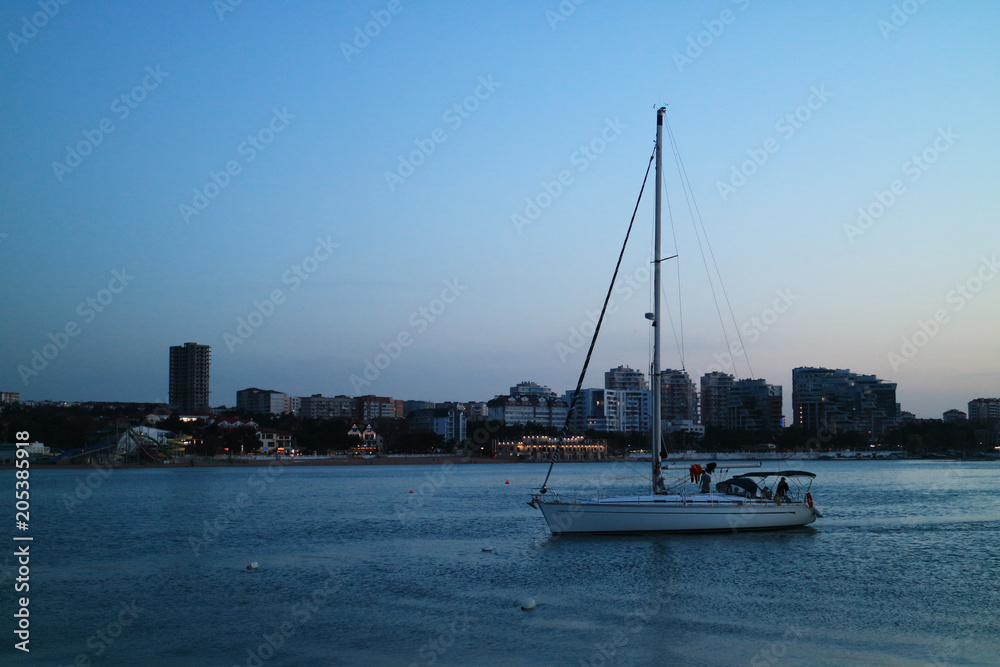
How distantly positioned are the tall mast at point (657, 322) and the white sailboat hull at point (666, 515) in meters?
1.23

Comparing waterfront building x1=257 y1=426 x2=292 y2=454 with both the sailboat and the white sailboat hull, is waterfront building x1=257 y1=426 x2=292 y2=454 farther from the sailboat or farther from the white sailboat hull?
the sailboat

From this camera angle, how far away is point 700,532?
98.2 ft

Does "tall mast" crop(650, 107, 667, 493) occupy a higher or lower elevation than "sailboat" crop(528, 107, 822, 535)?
higher

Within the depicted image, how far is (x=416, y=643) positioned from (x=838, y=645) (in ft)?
25.0

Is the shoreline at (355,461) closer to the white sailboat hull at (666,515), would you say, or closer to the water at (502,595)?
the white sailboat hull at (666,515)

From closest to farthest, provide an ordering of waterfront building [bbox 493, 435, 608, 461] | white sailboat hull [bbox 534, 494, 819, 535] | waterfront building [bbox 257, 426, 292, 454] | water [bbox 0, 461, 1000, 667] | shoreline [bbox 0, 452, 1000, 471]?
water [bbox 0, 461, 1000, 667] → white sailboat hull [bbox 534, 494, 819, 535] → shoreline [bbox 0, 452, 1000, 471] → waterfront building [bbox 257, 426, 292, 454] → waterfront building [bbox 493, 435, 608, 461]

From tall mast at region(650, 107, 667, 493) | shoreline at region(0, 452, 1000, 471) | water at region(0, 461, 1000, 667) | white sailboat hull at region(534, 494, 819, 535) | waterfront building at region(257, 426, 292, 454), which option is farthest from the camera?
waterfront building at region(257, 426, 292, 454)

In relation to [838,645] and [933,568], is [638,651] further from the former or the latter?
[933,568]

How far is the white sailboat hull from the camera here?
94.6 feet

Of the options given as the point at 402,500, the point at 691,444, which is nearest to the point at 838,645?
the point at 402,500

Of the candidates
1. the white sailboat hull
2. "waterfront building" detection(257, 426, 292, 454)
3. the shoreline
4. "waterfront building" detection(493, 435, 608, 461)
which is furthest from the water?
"waterfront building" detection(493, 435, 608, 461)

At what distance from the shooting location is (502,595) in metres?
20.0

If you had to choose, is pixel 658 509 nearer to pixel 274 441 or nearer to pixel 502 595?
pixel 502 595

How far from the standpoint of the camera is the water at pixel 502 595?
581 inches
